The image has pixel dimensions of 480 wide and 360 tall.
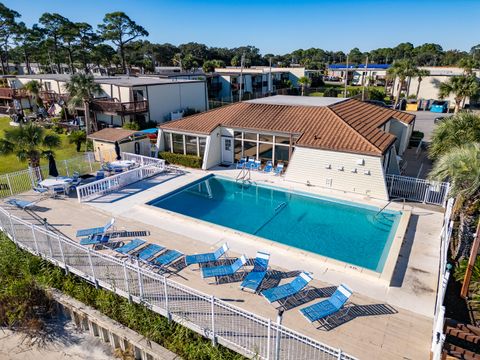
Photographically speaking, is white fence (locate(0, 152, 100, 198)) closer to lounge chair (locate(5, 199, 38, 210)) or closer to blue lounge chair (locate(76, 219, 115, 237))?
lounge chair (locate(5, 199, 38, 210))

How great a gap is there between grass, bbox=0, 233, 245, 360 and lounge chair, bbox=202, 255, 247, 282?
1807mm

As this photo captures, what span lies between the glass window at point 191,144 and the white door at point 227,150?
187 cm

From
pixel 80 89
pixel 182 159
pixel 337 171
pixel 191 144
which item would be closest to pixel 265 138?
pixel 191 144

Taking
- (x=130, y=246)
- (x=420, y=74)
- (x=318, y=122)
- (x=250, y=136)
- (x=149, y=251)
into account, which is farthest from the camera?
(x=420, y=74)

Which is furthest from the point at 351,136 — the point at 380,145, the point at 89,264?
the point at 89,264

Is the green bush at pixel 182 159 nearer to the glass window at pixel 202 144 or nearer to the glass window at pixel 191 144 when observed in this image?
the glass window at pixel 202 144

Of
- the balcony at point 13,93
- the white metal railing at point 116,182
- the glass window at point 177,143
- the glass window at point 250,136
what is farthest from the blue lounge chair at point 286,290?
the balcony at point 13,93

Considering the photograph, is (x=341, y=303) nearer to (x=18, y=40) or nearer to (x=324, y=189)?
(x=324, y=189)

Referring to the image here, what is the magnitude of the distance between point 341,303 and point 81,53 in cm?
6775

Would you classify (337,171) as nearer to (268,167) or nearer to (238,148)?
(268,167)

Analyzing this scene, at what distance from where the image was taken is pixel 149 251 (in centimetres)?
1111

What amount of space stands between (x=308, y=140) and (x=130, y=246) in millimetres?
10794

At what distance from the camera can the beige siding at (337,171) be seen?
53.0 ft

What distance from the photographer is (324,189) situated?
17453 millimetres
